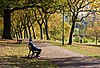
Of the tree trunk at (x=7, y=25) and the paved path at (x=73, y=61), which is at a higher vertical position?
the tree trunk at (x=7, y=25)

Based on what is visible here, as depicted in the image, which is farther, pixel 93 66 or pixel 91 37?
pixel 91 37

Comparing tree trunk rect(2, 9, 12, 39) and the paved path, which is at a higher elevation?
tree trunk rect(2, 9, 12, 39)

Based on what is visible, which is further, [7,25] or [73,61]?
[7,25]

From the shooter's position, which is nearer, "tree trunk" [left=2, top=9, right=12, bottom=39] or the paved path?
the paved path

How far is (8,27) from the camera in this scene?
1539 inches

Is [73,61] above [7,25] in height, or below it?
below

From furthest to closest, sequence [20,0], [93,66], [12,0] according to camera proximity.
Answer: [20,0] → [12,0] → [93,66]

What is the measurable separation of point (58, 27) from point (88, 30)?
72.6 feet

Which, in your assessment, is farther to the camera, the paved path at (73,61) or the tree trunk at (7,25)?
the tree trunk at (7,25)

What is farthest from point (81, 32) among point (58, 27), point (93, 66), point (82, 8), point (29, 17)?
point (93, 66)

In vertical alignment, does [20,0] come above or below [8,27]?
above

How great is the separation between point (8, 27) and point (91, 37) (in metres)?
65.2

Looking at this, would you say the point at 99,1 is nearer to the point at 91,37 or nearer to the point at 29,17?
the point at 29,17

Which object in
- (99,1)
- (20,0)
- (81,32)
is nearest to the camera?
(20,0)
